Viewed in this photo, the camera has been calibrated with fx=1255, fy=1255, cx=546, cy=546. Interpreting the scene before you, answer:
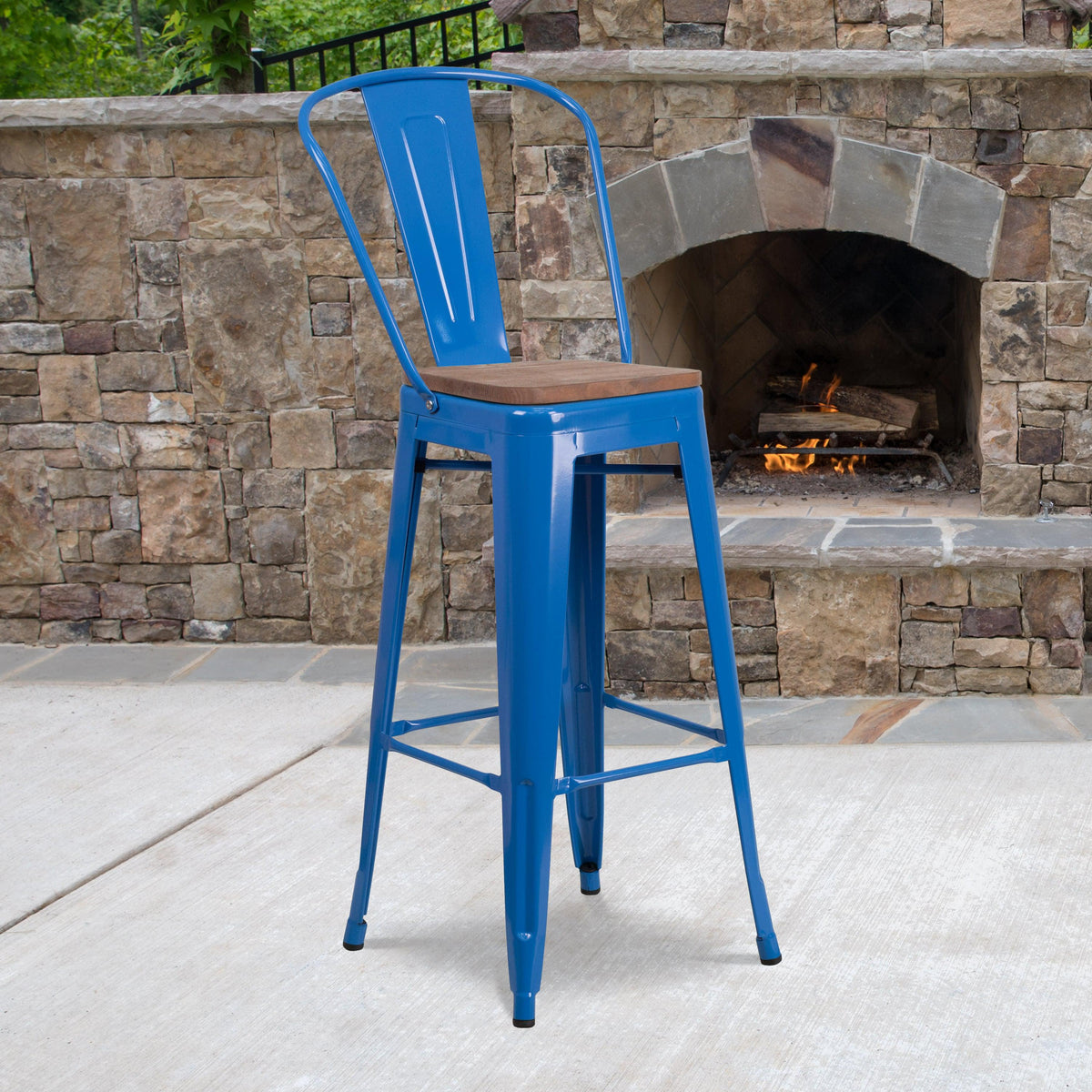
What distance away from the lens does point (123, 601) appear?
12.8 feet

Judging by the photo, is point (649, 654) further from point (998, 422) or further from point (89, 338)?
point (89, 338)

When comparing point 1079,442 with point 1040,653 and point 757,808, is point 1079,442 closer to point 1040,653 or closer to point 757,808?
point 1040,653

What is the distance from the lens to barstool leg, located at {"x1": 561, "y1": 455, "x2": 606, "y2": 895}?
A: 2127 mm

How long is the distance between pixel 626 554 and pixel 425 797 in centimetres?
83

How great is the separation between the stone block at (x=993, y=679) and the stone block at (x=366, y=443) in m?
1.70

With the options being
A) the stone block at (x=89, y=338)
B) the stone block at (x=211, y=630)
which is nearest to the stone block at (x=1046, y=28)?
the stone block at (x=89, y=338)

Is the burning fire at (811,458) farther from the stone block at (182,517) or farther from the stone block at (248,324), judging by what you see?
the stone block at (182,517)

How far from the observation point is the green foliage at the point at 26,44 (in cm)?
696

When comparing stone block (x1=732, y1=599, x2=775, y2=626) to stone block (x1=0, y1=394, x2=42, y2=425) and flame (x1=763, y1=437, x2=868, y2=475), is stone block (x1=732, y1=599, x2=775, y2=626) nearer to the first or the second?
flame (x1=763, y1=437, x2=868, y2=475)

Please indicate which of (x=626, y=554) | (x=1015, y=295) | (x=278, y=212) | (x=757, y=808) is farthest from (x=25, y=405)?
(x=1015, y=295)

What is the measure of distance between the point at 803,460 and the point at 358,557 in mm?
1434

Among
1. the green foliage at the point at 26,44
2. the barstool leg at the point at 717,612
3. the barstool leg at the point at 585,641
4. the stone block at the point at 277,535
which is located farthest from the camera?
the green foliage at the point at 26,44

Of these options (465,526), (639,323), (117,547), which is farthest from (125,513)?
(639,323)

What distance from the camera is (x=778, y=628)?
10.5 ft
